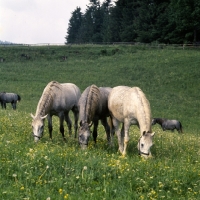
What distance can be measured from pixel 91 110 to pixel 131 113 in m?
1.54

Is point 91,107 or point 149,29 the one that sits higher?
point 149,29

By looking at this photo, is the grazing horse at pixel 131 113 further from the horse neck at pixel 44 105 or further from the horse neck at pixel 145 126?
the horse neck at pixel 44 105

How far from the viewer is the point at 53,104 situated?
1405 centimetres

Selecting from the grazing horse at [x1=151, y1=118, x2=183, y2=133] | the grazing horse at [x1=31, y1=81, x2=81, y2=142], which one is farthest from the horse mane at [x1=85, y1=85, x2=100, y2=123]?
the grazing horse at [x1=151, y1=118, x2=183, y2=133]

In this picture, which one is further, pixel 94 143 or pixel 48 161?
pixel 94 143

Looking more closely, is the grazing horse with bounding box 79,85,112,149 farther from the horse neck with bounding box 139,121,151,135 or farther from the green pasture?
the horse neck with bounding box 139,121,151,135

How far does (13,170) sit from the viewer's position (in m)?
7.79

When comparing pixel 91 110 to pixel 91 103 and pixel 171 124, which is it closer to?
pixel 91 103

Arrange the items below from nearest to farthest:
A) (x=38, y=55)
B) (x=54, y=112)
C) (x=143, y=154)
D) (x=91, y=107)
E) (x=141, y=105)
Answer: (x=143, y=154) < (x=141, y=105) < (x=91, y=107) < (x=54, y=112) < (x=38, y=55)

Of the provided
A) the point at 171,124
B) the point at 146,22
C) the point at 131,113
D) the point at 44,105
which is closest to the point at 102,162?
the point at 131,113

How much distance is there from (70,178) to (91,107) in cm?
551

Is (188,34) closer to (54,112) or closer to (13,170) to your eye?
(54,112)

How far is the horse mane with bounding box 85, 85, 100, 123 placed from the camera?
12.6m

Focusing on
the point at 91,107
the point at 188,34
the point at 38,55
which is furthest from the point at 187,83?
the point at 91,107
